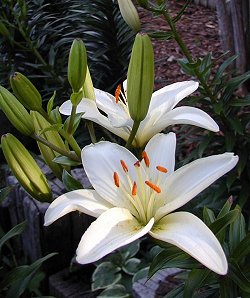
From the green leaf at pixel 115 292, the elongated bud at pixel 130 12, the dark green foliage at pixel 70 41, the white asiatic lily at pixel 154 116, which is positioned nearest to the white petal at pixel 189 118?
the white asiatic lily at pixel 154 116

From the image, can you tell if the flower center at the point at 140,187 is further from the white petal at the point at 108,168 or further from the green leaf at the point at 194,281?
the green leaf at the point at 194,281

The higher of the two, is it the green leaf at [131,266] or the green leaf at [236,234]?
the green leaf at [236,234]

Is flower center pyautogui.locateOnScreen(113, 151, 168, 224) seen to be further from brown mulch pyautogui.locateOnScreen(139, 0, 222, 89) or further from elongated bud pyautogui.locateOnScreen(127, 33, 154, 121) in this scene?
brown mulch pyautogui.locateOnScreen(139, 0, 222, 89)

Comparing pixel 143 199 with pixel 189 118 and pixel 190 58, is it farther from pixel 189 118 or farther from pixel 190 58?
pixel 190 58

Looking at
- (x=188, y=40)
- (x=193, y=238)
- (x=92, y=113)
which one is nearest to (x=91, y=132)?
(x=92, y=113)

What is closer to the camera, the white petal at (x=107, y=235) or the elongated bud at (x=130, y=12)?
the white petal at (x=107, y=235)
